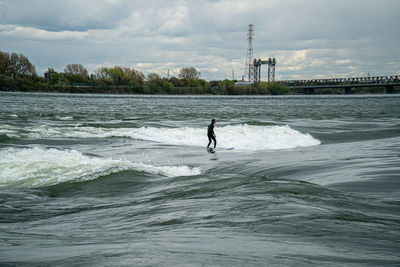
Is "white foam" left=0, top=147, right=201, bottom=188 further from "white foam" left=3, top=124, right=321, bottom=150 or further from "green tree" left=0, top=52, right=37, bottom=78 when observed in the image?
"green tree" left=0, top=52, right=37, bottom=78

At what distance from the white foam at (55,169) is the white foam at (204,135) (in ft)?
32.5

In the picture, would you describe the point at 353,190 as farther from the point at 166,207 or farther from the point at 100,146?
the point at 100,146

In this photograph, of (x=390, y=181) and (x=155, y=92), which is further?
(x=155, y=92)

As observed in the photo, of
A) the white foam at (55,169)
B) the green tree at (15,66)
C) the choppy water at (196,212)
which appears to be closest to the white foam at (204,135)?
the choppy water at (196,212)

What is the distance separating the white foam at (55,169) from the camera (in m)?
13.0

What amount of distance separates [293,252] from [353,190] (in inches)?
208

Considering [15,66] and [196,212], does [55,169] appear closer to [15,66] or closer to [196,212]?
[196,212]

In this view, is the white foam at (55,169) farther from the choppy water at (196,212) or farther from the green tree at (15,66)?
the green tree at (15,66)

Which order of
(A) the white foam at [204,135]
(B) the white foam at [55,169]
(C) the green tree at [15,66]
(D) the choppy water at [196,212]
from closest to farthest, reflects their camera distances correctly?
(D) the choppy water at [196,212] < (B) the white foam at [55,169] < (A) the white foam at [204,135] < (C) the green tree at [15,66]

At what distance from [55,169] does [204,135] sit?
16870 millimetres

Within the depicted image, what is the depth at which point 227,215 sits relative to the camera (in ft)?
24.2

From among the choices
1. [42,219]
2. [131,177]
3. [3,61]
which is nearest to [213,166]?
[131,177]

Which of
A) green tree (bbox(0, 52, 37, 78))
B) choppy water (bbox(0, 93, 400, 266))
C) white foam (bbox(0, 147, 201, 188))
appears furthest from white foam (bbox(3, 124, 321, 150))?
green tree (bbox(0, 52, 37, 78))

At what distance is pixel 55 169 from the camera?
14.4 metres
